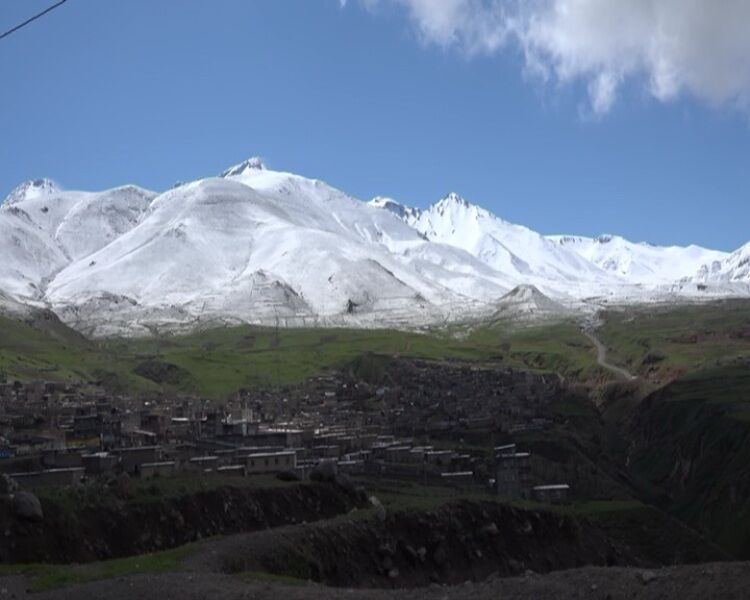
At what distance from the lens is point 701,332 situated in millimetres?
124750

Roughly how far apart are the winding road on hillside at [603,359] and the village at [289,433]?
745 centimetres

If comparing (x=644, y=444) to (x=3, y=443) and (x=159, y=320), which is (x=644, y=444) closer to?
(x=3, y=443)

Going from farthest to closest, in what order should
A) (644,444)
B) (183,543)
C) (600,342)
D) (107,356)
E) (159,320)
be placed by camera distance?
(159,320) < (600,342) < (107,356) < (644,444) < (183,543)

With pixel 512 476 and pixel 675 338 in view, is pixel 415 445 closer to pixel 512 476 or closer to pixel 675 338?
pixel 512 476

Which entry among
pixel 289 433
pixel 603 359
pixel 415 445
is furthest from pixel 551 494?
pixel 603 359

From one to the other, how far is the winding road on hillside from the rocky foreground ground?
79015 millimetres

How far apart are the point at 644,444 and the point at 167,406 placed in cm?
3335

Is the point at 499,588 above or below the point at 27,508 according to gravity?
below

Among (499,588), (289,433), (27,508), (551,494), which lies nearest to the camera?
(499,588)

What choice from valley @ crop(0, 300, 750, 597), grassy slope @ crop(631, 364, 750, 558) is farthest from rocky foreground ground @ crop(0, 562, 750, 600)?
grassy slope @ crop(631, 364, 750, 558)

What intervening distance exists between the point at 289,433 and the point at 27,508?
90.4 feet

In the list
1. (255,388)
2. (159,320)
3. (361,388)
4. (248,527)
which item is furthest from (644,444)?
(159,320)

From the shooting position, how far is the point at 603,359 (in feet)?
384

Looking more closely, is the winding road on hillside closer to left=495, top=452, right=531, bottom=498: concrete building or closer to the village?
the village
